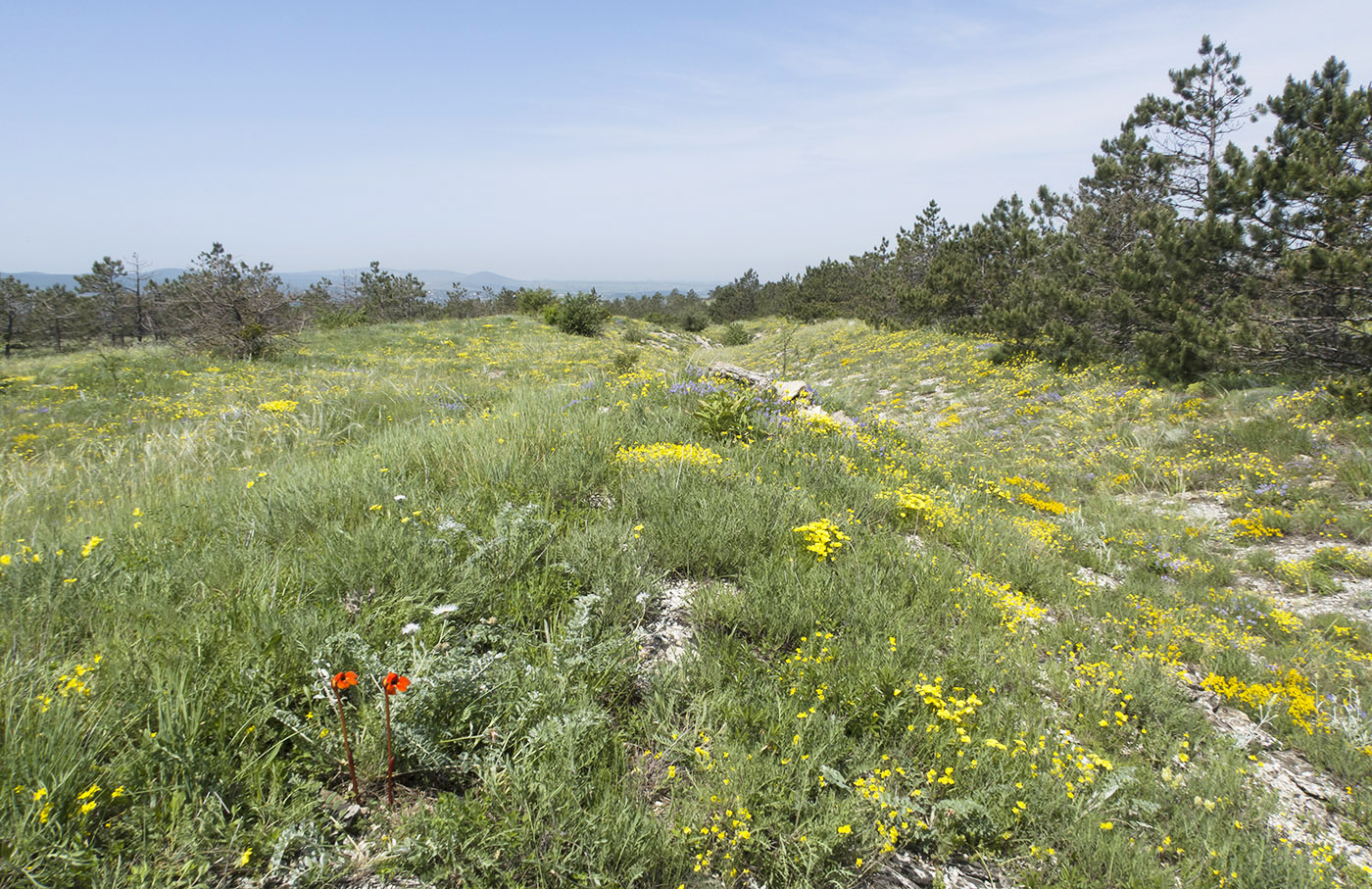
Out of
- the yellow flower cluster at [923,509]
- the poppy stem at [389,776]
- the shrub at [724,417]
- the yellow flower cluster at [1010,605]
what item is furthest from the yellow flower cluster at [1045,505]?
the poppy stem at [389,776]

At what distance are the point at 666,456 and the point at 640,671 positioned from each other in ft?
7.47

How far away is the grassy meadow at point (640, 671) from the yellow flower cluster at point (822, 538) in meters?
0.04

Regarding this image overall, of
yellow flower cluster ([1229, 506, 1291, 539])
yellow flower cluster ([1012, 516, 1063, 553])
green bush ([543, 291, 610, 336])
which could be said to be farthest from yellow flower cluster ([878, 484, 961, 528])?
green bush ([543, 291, 610, 336])

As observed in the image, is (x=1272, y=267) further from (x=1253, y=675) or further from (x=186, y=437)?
(x=186, y=437)

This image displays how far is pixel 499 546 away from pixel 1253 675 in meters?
4.40

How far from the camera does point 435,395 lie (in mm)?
7613

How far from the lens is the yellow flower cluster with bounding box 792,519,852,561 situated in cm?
341

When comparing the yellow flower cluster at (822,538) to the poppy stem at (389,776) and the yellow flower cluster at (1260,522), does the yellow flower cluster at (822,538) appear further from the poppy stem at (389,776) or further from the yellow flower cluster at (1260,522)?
the yellow flower cluster at (1260,522)

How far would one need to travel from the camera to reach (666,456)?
15.0ft

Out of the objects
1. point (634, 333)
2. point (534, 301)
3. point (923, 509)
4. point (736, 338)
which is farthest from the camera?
point (736, 338)

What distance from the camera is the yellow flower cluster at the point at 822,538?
11.2 ft

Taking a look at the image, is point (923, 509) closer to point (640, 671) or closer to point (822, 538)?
point (822, 538)

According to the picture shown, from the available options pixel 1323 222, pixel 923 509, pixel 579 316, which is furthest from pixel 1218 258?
pixel 579 316

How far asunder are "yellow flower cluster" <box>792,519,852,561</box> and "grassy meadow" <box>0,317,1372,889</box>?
0.15 ft
